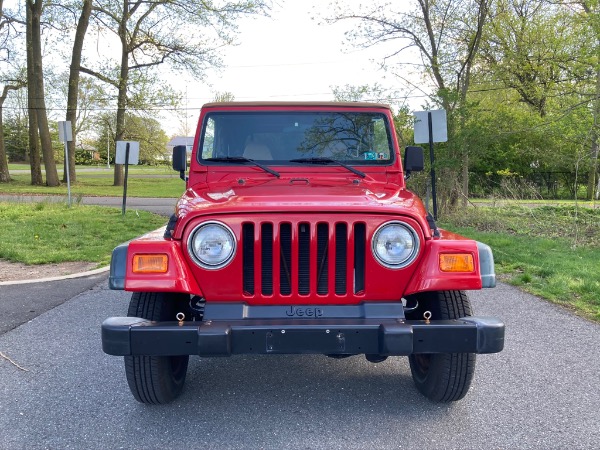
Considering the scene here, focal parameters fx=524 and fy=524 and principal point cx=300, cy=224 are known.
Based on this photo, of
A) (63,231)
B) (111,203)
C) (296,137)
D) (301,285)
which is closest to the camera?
(301,285)

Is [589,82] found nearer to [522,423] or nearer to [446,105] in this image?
[446,105]

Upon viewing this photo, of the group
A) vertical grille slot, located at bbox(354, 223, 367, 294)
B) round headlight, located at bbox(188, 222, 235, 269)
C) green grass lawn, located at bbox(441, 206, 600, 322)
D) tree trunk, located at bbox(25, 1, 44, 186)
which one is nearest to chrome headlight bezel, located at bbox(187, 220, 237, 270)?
round headlight, located at bbox(188, 222, 235, 269)

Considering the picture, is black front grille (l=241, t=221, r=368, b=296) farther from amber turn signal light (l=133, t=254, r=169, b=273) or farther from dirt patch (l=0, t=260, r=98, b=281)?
dirt patch (l=0, t=260, r=98, b=281)

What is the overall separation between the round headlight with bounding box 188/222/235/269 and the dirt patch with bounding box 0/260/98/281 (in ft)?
16.8

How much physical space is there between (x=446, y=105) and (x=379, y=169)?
30.9ft

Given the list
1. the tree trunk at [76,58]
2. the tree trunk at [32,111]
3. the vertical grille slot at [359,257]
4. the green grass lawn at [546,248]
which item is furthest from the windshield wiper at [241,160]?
the tree trunk at [32,111]

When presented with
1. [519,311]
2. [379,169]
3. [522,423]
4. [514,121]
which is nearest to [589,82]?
[514,121]

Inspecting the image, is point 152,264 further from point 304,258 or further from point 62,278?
point 62,278

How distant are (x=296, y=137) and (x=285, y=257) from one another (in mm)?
1557

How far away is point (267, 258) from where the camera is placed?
112 inches

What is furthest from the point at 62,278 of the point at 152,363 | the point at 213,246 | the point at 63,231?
the point at 213,246

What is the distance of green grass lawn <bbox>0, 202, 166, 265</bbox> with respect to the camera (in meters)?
8.42

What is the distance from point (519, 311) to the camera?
553 centimetres

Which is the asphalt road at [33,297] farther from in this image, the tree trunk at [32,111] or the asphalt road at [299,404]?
the tree trunk at [32,111]
